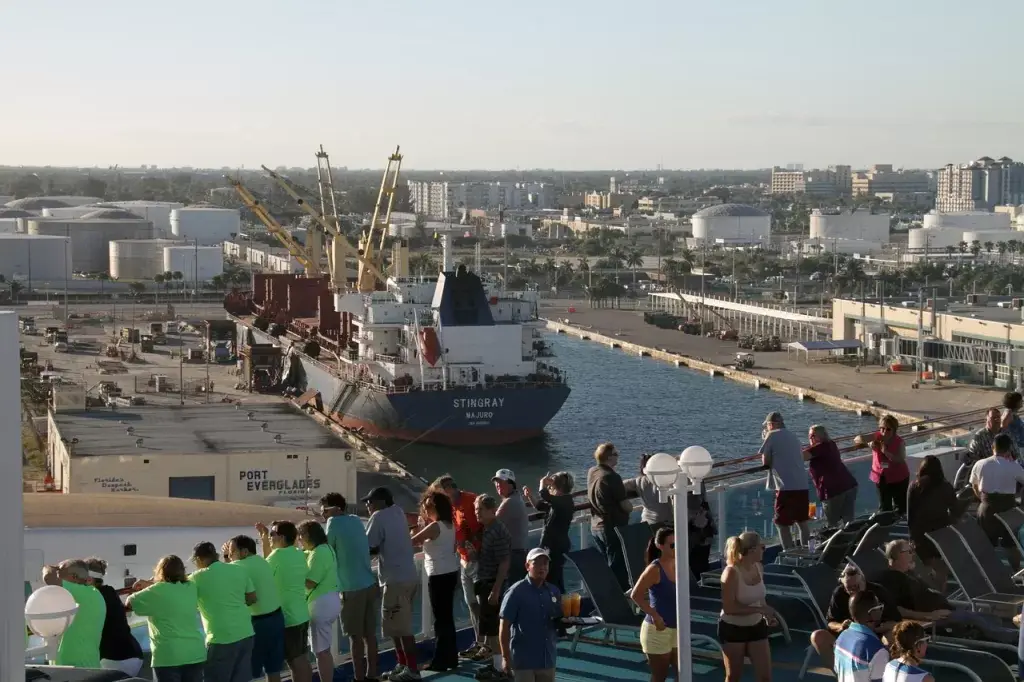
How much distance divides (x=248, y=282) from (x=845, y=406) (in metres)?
44.5

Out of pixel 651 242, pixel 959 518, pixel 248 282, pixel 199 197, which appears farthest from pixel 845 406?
pixel 199 197

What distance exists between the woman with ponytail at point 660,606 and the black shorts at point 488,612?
0.61m

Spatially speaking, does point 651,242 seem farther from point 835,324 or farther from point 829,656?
point 829,656

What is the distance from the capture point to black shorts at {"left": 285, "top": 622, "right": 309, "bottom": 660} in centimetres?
568

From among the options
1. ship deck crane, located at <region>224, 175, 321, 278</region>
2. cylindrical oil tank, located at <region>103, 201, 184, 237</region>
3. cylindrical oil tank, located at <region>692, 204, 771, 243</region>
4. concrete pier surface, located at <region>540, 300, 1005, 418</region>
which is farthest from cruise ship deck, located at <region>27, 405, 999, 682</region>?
cylindrical oil tank, located at <region>692, 204, 771, 243</region>

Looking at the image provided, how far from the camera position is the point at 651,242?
415 ft

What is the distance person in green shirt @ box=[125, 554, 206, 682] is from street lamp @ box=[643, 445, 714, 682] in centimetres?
150

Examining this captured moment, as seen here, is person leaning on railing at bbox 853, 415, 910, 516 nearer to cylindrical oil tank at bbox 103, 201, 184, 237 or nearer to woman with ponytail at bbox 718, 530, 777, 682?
woman with ponytail at bbox 718, 530, 777, 682

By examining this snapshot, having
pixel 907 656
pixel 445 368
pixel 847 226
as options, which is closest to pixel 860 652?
pixel 907 656

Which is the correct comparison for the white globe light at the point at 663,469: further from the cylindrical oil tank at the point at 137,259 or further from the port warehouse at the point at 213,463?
the cylindrical oil tank at the point at 137,259

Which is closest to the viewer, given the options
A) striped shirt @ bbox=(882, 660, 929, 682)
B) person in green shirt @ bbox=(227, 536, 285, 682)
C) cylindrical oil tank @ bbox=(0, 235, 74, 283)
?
striped shirt @ bbox=(882, 660, 929, 682)

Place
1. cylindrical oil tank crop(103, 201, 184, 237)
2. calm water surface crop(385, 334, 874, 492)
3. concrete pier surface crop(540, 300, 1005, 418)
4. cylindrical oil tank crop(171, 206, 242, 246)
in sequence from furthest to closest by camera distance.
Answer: cylindrical oil tank crop(103, 201, 184, 237), cylindrical oil tank crop(171, 206, 242, 246), concrete pier surface crop(540, 300, 1005, 418), calm water surface crop(385, 334, 874, 492)

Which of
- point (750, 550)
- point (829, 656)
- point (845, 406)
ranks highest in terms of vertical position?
point (750, 550)

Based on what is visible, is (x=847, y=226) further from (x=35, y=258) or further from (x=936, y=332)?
(x=936, y=332)
